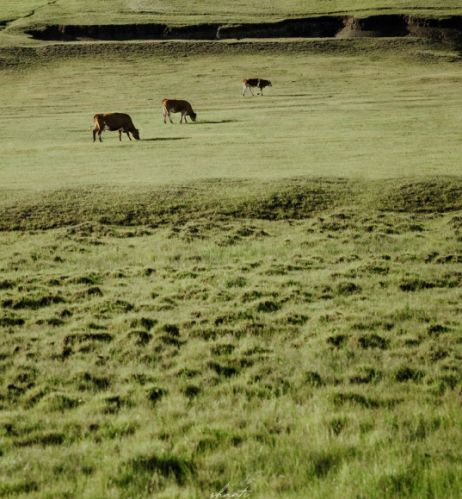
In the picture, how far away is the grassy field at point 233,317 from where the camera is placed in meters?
5.98

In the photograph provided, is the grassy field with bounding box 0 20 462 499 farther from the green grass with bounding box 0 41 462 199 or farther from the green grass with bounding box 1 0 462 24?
the green grass with bounding box 1 0 462 24

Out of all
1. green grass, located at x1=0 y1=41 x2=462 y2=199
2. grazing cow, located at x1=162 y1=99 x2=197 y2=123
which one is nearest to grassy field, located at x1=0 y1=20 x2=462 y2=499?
green grass, located at x1=0 y1=41 x2=462 y2=199

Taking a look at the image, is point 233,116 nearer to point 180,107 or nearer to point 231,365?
point 180,107

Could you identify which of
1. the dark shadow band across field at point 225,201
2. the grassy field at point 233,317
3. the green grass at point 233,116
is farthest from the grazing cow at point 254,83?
the dark shadow band across field at point 225,201

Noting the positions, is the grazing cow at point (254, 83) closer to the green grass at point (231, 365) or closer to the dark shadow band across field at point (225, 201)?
the dark shadow band across field at point (225, 201)

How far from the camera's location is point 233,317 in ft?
36.1

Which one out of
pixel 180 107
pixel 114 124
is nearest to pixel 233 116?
pixel 180 107

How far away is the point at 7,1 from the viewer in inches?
4931

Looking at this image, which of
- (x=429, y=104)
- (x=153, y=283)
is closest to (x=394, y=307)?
(x=153, y=283)

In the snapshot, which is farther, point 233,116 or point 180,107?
point 233,116

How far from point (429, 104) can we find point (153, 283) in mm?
36270

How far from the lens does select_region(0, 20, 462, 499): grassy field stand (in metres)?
5.98

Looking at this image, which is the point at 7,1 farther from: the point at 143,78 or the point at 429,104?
the point at 429,104

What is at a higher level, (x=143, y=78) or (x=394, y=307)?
(x=143, y=78)
